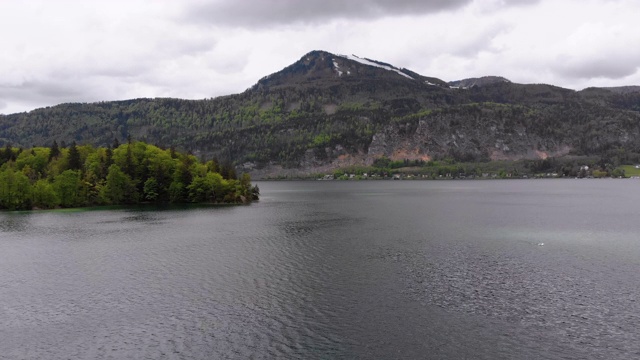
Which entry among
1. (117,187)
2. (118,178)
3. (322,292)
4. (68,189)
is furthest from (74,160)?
(322,292)

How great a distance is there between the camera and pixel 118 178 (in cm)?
16075

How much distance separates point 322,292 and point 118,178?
132m

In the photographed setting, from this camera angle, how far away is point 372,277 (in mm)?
57906

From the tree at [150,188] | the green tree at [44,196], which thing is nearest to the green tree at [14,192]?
the green tree at [44,196]

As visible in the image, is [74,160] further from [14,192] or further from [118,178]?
[14,192]

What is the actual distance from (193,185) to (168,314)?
414 ft

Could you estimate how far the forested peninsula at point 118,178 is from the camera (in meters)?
153

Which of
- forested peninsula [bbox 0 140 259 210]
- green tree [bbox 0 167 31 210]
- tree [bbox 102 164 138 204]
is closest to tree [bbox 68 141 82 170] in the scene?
forested peninsula [bbox 0 140 259 210]

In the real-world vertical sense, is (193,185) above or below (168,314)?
above

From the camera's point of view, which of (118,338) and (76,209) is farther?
(76,209)

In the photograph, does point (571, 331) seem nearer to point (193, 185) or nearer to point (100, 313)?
point (100, 313)

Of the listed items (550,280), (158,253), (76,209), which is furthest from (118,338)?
(76,209)

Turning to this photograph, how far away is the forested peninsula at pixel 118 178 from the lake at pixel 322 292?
5847 centimetres

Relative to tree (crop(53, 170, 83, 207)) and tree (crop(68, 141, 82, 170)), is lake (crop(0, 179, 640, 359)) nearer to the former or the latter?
tree (crop(53, 170, 83, 207))
